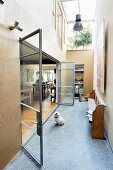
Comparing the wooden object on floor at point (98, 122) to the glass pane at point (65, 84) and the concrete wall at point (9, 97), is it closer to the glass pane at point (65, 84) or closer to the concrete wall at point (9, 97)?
the concrete wall at point (9, 97)

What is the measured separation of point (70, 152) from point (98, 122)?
1.05 m

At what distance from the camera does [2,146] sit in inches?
96.2

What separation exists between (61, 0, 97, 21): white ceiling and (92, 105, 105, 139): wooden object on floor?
5.80 meters

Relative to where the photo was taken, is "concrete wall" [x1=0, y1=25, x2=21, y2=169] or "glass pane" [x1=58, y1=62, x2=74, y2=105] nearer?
"concrete wall" [x1=0, y1=25, x2=21, y2=169]

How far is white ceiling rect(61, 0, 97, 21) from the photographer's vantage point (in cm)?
765

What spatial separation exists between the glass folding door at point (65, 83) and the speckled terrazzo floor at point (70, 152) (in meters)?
→ 3.53

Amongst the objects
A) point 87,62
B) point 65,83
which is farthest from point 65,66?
point 87,62

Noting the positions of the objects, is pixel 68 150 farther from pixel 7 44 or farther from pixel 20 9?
pixel 20 9

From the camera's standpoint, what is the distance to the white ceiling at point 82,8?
765 centimetres

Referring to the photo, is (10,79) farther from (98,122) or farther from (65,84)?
(65,84)

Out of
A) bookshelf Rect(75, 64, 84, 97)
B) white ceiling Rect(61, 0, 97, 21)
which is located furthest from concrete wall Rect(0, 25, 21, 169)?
bookshelf Rect(75, 64, 84, 97)

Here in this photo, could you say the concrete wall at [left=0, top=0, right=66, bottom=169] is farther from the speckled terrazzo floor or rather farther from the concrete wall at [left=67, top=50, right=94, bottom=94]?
the concrete wall at [left=67, top=50, right=94, bottom=94]

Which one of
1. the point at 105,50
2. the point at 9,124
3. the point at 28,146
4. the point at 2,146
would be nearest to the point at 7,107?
the point at 9,124

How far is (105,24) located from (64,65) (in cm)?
398
